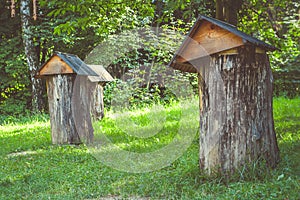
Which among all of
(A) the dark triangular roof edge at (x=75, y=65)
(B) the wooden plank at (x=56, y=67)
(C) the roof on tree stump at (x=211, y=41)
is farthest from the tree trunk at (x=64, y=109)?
(C) the roof on tree stump at (x=211, y=41)

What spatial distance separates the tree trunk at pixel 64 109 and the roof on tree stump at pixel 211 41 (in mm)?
3426

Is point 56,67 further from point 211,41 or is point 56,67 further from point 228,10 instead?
point 211,41

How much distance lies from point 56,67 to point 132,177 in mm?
3396

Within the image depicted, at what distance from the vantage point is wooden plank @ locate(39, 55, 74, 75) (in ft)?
23.2

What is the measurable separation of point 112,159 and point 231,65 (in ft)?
8.88

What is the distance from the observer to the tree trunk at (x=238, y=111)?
3963 millimetres

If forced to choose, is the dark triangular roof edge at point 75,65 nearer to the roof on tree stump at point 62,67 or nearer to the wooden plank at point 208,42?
the roof on tree stump at point 62,67

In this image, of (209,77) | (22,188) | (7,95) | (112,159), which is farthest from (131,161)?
(7,95)

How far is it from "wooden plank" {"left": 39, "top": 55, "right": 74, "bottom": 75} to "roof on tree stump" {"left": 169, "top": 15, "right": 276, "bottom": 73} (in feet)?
10.9

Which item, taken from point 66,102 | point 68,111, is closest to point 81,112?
point 68,111

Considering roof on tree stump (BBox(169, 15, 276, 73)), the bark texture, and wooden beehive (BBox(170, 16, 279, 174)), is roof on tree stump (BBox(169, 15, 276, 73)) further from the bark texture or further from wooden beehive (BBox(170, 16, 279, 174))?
the bark texture

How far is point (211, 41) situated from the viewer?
4059 mm

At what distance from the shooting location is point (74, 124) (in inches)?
284

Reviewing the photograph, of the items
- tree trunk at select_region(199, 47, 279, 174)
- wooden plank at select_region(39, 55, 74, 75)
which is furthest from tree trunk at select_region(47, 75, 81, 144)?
tree trunk at select_region(199, 47, 279, 174)
